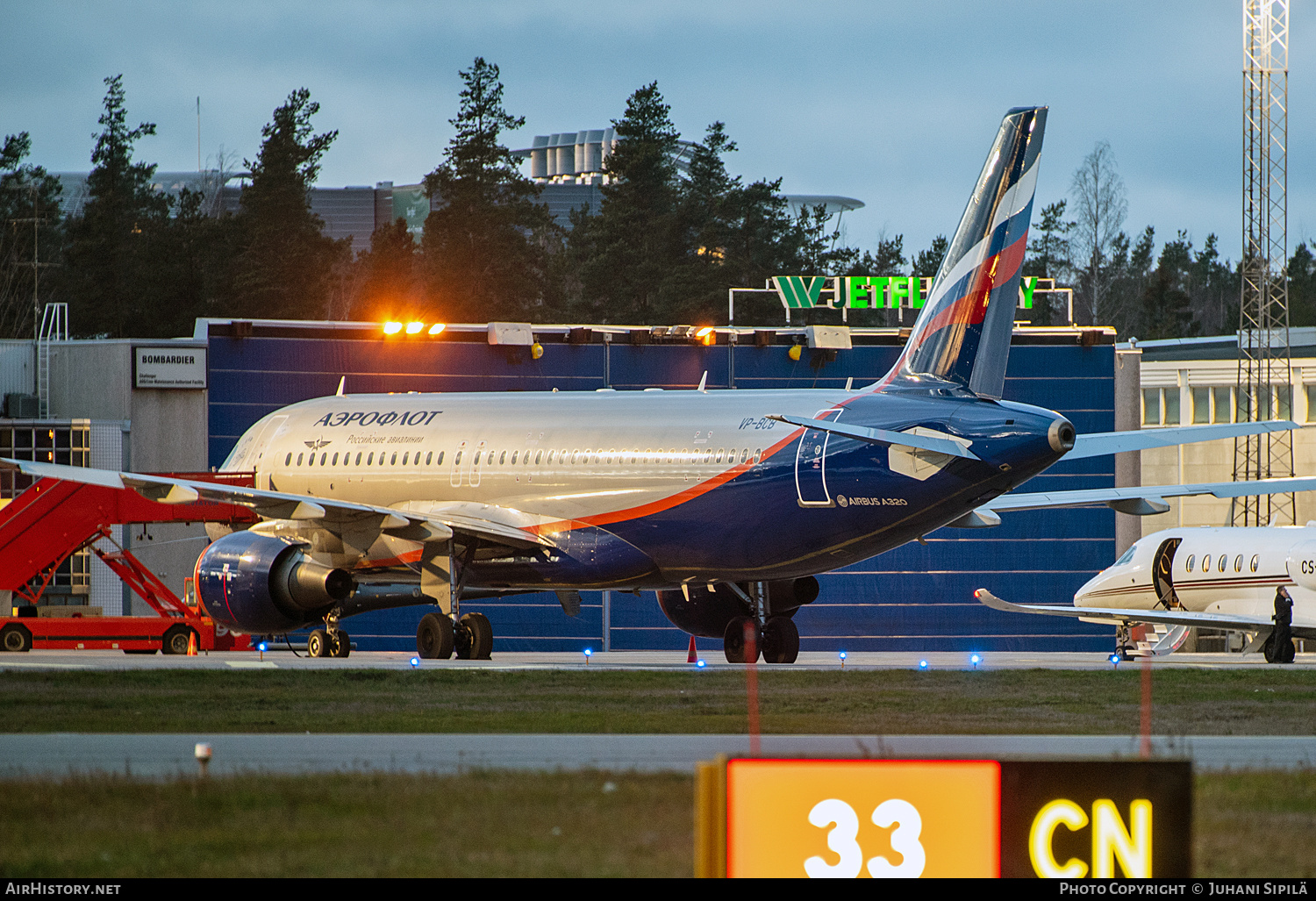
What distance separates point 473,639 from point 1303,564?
55.2 ft

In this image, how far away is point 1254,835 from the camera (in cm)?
866

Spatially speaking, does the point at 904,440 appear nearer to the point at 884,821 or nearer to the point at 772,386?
the point at 884,821

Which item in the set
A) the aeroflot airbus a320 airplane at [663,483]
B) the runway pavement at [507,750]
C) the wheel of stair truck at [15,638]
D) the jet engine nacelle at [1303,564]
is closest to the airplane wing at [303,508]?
the aeroflot airbus a320 airplane at [663,483]

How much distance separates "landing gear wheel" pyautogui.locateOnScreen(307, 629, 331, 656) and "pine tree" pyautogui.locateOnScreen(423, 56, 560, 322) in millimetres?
51455

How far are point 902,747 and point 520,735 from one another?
10.4ft

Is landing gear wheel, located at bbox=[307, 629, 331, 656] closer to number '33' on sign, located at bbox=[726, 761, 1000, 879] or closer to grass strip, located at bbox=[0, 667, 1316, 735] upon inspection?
grass strip, located at bbox=[0, 667, 1316, 735]

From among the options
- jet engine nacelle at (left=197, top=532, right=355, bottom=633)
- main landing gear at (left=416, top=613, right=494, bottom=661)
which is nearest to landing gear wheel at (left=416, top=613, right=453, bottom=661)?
main landing gear at (left=416, top=613, right=494, bottom=661)

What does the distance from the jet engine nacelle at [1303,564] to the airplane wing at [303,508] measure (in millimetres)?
15661

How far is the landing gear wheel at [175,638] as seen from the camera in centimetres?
3244

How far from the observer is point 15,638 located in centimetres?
3189

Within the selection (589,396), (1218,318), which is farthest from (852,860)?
(1218,318)

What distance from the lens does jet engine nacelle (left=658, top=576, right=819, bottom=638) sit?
2783 cm

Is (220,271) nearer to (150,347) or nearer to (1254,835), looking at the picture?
(150,347)

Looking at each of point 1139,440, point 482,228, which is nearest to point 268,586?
point 1139,440
